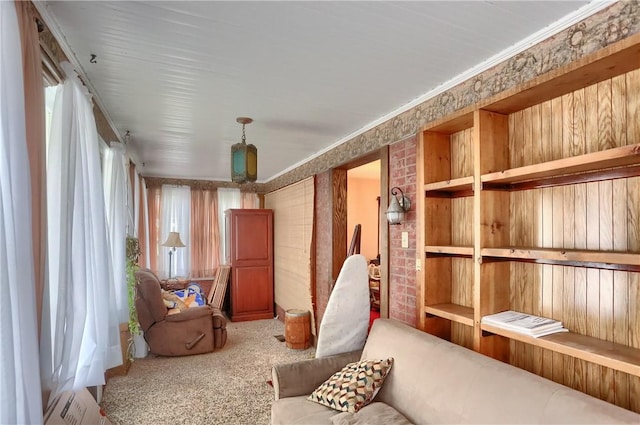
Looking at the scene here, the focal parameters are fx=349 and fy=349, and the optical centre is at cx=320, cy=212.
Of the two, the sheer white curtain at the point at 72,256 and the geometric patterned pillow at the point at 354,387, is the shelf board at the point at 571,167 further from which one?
the sheer white curtain at the point at 72,256

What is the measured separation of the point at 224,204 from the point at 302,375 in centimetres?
514

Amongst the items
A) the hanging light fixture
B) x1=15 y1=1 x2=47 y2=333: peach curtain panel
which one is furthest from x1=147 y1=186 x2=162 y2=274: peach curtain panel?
x1=15 y1=1 x2=47 y2=333: peach curtain panel

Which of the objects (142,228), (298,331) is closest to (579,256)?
(298,331)

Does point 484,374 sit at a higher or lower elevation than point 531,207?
lower

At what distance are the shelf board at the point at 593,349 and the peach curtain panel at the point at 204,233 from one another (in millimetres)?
5907

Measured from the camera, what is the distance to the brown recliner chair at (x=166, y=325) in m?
4.06

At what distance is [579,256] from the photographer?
1.44 meters

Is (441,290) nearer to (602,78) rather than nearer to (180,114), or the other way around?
(602,78)

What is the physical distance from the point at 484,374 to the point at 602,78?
1422mm

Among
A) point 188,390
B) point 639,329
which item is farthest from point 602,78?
point 188,390

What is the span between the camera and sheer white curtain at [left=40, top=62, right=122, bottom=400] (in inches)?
68.9

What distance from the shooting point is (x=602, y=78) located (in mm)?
1523

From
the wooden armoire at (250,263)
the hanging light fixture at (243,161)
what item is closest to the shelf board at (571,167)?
the hanging light fixture at (243,161)

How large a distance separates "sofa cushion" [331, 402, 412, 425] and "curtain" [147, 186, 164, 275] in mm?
5324
